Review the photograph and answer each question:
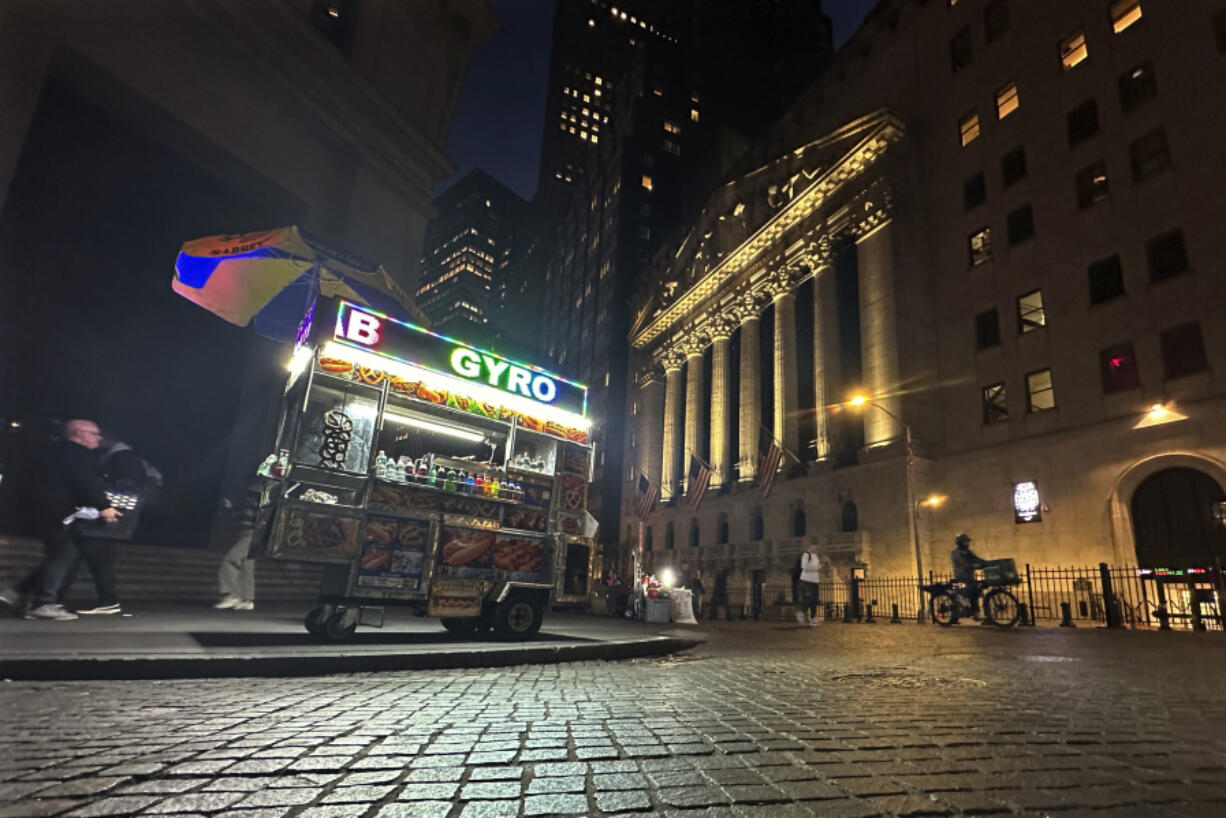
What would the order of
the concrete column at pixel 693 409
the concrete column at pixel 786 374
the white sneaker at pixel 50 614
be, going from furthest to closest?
the concrete column at pixel 693 409
the concrete column at pixel 786 374
the white sneaker at pixel 50 614

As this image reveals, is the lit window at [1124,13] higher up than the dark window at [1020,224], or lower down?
higher up

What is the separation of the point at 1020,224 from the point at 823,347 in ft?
37.5

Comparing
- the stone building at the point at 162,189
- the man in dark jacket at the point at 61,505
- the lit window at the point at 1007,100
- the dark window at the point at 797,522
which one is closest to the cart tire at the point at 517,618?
the man in dark jacket at the point at 61,505

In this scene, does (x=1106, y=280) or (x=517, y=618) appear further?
(x=1106, y=280)

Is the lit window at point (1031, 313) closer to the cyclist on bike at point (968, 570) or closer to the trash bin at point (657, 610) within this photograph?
the cyclist on bike at point (968, 570)

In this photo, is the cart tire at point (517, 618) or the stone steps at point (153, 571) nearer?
the cart tire at point (517, 618)

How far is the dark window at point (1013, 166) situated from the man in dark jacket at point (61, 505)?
110 ft

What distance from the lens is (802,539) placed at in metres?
33.0

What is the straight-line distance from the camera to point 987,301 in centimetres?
2733

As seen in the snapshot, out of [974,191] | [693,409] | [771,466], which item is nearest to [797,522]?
[771,466]

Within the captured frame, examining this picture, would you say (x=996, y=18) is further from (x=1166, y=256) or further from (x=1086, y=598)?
(x=1086, y=598)

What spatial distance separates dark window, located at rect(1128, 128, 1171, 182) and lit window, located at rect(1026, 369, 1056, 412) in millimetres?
7825

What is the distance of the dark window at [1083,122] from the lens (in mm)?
24562

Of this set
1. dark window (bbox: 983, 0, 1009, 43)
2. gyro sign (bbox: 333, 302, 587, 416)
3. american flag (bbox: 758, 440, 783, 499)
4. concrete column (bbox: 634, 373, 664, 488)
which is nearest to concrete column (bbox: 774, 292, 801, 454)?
american flag (bbox: 758, 440, 783, 499)
